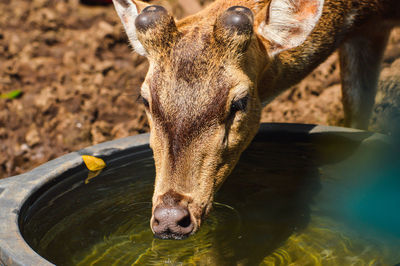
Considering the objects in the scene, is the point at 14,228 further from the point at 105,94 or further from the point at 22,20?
the point at 22,20

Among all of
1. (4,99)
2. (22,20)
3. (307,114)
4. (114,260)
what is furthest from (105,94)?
(114,260)

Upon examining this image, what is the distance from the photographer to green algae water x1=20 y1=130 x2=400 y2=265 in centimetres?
342

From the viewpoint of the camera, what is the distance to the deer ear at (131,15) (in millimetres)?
4051

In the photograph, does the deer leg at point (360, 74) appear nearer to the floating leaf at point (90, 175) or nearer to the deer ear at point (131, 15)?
the deer ear at point (131, 15)

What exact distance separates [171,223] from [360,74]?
3315mm

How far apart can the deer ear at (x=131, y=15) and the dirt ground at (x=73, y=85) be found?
98.4 inches

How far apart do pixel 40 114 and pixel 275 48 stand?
377 cm

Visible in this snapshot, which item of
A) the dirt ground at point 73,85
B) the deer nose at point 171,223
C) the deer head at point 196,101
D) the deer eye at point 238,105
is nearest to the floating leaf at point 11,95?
the dirt ground at point 73,85

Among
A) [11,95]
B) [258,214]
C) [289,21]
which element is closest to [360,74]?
[289,21]

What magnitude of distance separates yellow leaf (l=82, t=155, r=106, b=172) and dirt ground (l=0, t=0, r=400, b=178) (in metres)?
2.25

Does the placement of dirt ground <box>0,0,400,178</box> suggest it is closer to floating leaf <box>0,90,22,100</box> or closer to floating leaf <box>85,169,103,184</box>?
floating leaf <box>0,90,22,100</box>

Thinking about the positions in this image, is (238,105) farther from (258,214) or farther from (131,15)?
(131,15)

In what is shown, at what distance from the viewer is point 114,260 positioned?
3.39 meters

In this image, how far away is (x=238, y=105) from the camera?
11.0ft
